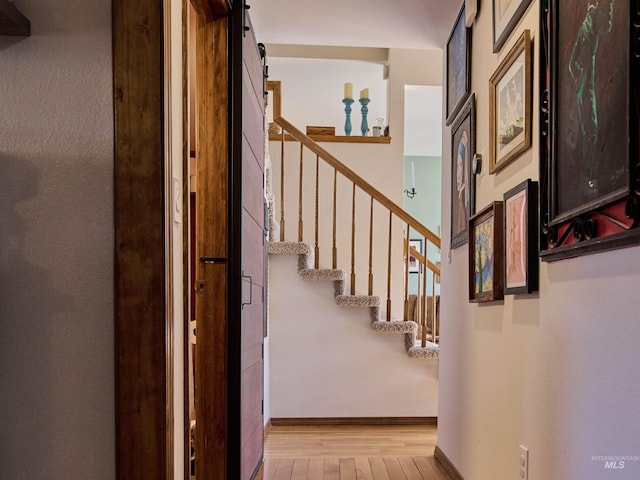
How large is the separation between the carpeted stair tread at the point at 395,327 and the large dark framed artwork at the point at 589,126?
2594 mm

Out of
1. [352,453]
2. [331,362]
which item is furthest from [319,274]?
[352,453]

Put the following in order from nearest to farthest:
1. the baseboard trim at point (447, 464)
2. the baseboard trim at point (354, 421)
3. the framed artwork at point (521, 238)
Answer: the framed artwork at point (521, 238) → the baseboard trim at point (447, 464) → the baseboard trim at point (354, 421)

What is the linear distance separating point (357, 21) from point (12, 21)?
2384 mm

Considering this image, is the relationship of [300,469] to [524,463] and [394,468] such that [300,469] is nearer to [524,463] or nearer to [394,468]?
[394,468]

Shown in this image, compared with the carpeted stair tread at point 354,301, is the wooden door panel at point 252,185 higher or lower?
higher

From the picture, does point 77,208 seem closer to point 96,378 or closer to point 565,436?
point 96,378

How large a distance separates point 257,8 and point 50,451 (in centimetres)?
257

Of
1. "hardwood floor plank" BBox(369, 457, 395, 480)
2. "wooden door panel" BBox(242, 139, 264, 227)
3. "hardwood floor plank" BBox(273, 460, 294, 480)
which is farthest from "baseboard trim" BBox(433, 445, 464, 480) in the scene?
"wooden door panel" BBox(242, 139, 264, 227)

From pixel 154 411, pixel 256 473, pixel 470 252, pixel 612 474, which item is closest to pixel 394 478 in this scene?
pixel 256 473

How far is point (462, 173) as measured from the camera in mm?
2822

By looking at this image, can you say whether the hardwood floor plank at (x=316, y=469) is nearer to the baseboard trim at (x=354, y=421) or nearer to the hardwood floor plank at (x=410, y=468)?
the hardwood floor plank at (x=410, y=468)

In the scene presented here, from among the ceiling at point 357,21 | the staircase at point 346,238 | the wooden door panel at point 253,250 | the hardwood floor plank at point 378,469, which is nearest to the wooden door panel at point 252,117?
the wooden door panel at point 253,250

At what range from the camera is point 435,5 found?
9.92 feet

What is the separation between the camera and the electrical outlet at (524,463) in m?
1.84
